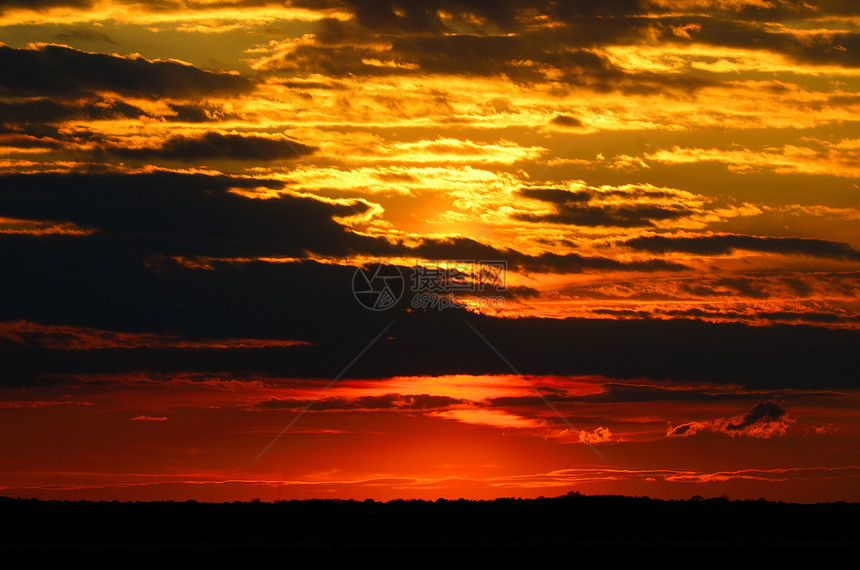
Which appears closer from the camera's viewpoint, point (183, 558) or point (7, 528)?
point (183, 558)

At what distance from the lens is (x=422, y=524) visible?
A: 64250mm

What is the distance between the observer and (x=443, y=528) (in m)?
62.2

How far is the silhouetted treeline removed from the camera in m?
50.6

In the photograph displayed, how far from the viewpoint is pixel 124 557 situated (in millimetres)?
43312

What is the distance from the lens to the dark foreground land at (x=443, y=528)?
150ft

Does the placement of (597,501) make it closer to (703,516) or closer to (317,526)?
(703,516)

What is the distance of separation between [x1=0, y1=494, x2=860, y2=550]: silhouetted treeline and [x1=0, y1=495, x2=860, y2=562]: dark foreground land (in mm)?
90

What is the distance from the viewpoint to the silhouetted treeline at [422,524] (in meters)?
50.6

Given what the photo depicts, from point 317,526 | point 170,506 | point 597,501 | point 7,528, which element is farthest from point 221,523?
point 597,501

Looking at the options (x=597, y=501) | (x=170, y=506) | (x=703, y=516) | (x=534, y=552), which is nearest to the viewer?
(x=534, y=552)

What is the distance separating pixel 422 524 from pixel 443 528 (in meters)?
2.45

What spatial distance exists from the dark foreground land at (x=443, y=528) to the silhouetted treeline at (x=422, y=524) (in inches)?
3.5

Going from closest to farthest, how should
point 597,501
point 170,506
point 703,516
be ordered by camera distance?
1. point 703,516
2. point 170,506
3. point 597,501

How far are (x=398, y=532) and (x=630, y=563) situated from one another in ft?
64.2
